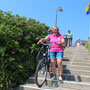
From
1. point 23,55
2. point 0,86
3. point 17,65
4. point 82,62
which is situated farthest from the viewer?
point 82,62

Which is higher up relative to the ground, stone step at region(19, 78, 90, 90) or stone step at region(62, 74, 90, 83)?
stone step at region(62, 74, 90, 83)

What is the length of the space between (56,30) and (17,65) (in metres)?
1.54

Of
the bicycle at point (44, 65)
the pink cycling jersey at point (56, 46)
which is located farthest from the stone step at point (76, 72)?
the pink cycling jersey at point (56, 46)

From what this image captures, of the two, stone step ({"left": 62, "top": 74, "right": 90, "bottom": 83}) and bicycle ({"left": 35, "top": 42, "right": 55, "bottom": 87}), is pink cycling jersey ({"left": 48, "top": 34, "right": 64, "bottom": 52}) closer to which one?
bicycle ({"left": 35, "top": 42, "right": 55, "bottom": 87})

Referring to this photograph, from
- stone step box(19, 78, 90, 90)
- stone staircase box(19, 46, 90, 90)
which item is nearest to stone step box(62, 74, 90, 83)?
stone staircase box(19, 46, 90, 90)

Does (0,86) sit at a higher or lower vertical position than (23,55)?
lower

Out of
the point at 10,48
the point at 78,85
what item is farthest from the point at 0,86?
the point at 78,85

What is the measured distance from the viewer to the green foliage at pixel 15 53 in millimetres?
3574

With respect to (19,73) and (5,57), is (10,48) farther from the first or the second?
(19,73)

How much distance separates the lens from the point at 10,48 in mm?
3875

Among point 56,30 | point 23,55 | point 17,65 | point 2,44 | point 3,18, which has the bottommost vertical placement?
point 17,65

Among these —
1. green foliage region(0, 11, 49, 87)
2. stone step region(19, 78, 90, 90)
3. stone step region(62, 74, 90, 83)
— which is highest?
green foliage region(0, 11, 49, 87)

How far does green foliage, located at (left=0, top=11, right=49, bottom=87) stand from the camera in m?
3.57

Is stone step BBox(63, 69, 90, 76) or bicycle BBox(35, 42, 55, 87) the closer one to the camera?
bicycle BBox(35, 42, 55, 87)
